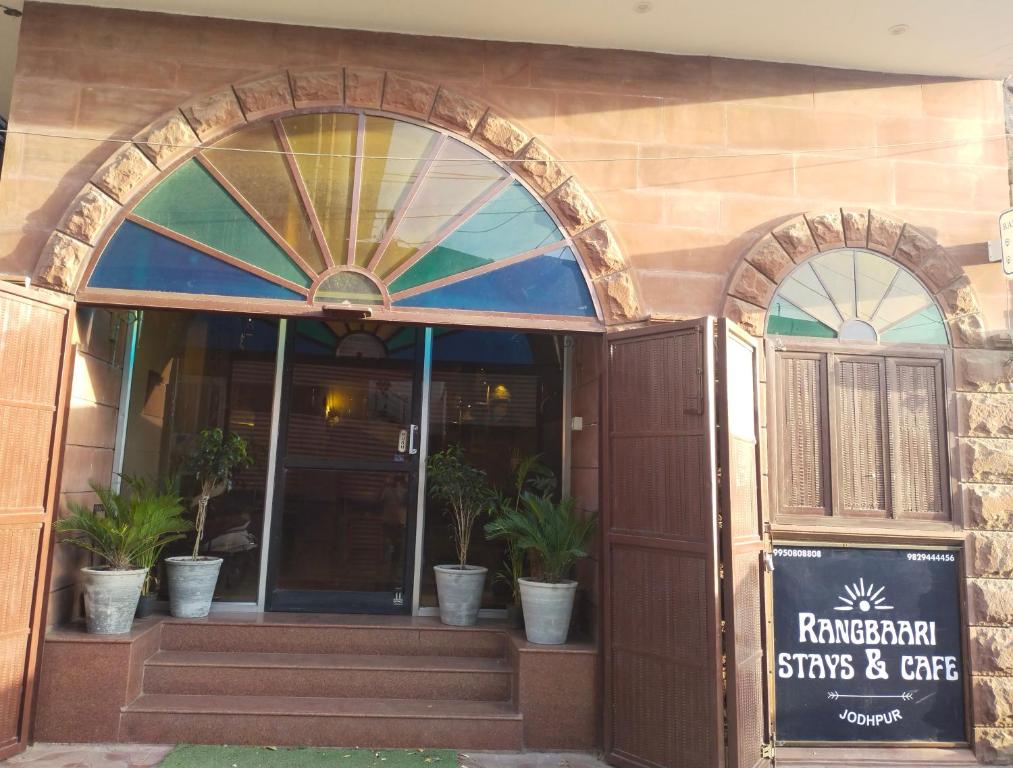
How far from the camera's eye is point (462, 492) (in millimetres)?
5355

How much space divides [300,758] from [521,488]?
2.48 metres

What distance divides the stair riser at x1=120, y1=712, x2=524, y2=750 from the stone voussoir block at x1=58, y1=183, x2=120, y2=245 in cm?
287

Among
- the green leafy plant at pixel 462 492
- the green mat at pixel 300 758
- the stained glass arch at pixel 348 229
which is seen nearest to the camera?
the green mat at pixel 300 758

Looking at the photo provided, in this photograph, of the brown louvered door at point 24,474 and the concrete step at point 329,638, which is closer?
the brown louvered door at point 24,474

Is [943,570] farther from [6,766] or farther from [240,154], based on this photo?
[6,766]

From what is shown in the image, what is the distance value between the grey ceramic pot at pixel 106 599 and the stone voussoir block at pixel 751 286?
4253 mm

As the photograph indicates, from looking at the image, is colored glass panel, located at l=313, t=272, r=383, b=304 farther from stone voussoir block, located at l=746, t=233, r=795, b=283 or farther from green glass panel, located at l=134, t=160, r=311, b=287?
stone voussoir block, located at l=746, t=233, r=795, b=283

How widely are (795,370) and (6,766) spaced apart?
16.7ft

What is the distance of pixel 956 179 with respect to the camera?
492 centimetres

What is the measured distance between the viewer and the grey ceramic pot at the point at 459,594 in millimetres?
5105

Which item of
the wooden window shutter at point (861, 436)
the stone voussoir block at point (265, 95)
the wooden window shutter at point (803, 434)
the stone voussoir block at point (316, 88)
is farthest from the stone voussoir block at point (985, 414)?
the stone voussoir block at point (265, 95)

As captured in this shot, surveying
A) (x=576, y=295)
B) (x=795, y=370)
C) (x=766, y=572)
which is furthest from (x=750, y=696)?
(x=576, y=295)

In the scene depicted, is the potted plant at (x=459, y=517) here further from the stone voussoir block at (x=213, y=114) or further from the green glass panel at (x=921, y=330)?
the green glass panel at (x=921, y=330)

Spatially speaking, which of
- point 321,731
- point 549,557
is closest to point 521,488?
point 549,557
